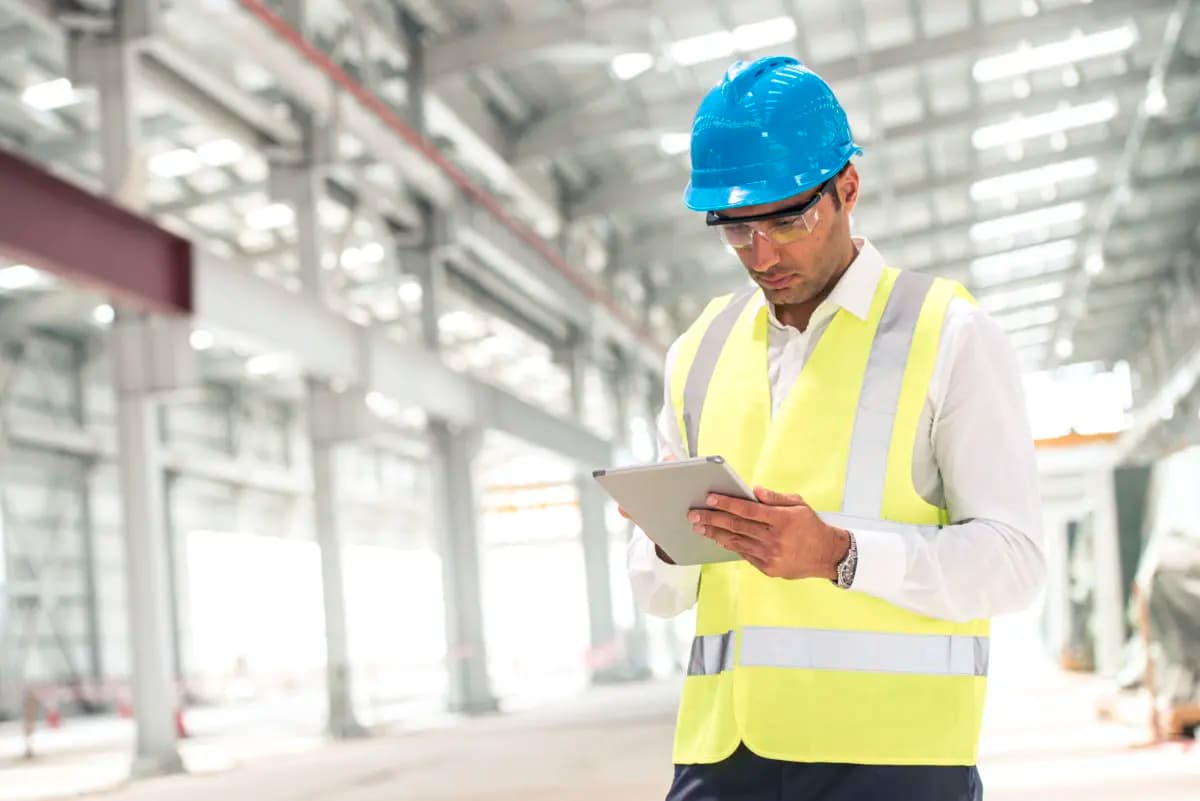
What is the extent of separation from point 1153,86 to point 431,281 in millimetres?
10403

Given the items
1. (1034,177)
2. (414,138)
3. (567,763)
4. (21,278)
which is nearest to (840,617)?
(567,763)

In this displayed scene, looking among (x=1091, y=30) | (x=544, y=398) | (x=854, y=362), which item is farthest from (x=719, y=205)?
(x=544, y=398)

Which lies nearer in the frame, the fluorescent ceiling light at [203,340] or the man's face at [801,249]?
the man's face at [801,249]

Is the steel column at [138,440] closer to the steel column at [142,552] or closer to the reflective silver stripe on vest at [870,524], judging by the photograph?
the steel column at [142,552]

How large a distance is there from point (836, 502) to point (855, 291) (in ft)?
1.09

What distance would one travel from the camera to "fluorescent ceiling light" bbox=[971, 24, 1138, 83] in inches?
750

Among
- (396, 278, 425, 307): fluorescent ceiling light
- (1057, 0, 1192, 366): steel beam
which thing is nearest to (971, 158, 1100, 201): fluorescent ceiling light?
(1057, 0, 1192, 366): steel beam

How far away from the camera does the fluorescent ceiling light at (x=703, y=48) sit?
16625mm

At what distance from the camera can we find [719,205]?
1.97 metres

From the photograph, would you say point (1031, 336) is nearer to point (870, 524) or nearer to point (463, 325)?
point (463, 325)

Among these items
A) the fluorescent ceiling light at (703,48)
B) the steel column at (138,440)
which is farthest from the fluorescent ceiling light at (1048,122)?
the steel column at (138,440)

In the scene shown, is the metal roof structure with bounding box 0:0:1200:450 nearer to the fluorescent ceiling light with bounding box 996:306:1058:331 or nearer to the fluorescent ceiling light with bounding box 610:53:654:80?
the fluorescent ceiling light with bounding box 610:53:654:80

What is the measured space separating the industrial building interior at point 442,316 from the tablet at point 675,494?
4.17m

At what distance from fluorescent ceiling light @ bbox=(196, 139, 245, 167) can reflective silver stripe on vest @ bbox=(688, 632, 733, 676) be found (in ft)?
54.5
